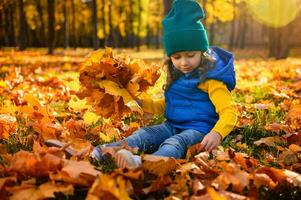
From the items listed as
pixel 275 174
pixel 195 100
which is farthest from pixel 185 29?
pixel 275 174

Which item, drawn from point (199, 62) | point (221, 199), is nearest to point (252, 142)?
point (199, 62)

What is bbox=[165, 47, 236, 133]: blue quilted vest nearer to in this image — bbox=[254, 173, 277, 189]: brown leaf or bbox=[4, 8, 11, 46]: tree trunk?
bbox=[254, 173, 277, 189]: brown leaf

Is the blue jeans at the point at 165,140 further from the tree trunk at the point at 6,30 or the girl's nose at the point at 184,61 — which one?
the tree trunk at the point at 6,30

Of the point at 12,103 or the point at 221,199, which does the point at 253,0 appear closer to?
the point at 12,103

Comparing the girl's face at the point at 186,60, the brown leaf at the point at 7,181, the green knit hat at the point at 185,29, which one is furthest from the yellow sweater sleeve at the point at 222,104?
the brown leaf at the point at 7,181

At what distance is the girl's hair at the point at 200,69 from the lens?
351 cm

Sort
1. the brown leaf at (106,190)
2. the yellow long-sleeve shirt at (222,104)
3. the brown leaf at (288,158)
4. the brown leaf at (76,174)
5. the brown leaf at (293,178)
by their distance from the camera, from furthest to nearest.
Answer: the yellow long-sleeve shirt at (222,104), the brown leaf at (288,158), the brown leaf at (293,178), the brown leaf at (76,174), the brown leaf at (106,190)

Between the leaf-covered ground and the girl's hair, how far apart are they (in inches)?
4.5

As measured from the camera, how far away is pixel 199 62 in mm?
3594

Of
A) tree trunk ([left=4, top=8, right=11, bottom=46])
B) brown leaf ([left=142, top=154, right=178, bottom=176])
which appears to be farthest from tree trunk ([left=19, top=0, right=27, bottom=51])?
brown leaf ([left=142, top=154, right=178, bottom=176])

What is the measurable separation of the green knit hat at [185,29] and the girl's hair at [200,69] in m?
0.08

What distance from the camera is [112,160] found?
9.43 feet

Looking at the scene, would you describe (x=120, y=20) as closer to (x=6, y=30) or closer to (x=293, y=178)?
(x=6, y=30)

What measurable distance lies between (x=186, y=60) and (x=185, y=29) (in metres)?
0.24
